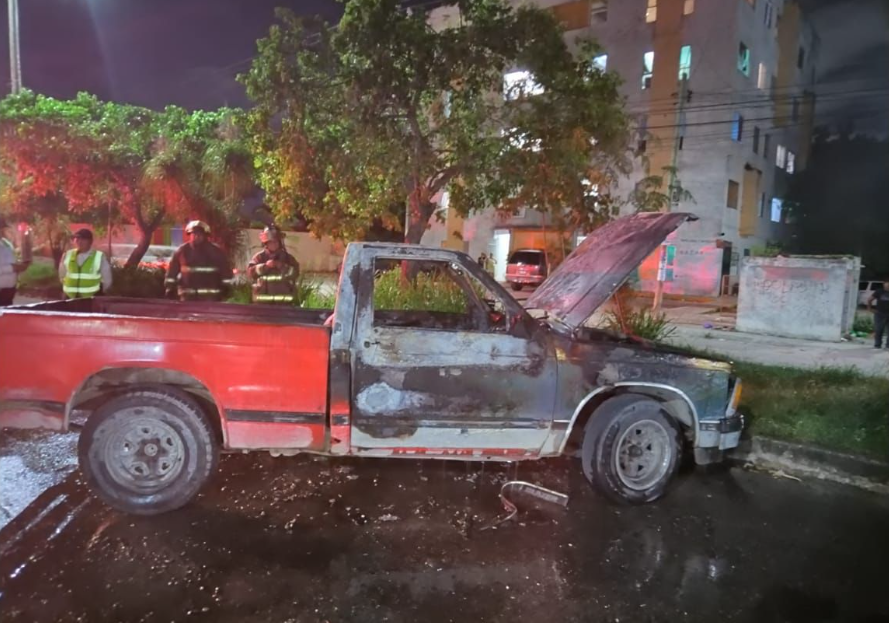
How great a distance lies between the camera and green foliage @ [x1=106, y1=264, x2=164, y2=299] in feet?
41.5

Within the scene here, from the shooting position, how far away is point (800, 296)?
1266 centimetres

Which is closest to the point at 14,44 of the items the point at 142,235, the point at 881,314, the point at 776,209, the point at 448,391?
the point at 142,235

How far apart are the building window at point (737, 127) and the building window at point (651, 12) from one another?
5421 millimetres

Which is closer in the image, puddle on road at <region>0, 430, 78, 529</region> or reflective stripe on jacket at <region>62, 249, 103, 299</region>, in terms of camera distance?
puddle on road at <region>0, 430, 78, 529</region>

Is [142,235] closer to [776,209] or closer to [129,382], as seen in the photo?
[129,382]

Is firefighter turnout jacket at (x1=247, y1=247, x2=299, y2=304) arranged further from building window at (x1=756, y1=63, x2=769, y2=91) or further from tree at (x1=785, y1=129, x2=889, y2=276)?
tree at (x1=785, y1=129, x2=889, y2=276)

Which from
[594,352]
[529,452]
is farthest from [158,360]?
[594,352]

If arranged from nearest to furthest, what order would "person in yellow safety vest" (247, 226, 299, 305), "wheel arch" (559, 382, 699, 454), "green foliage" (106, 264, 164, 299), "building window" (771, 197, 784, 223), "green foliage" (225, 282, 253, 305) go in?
"wheel arch" (559, 382, 699, 454)
"person in yellow safety vest" (247, 226, 299, 305)
"green foliage" (225, 282, 253, 305)
"green foliage" (106, 264, 164, 299)
"building window" (771, 197, 784, 223)

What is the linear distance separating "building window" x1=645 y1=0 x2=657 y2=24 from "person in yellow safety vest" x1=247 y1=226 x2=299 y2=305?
2441cm

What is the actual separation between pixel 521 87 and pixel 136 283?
29.2 feet

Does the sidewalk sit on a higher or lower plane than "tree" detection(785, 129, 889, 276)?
lower

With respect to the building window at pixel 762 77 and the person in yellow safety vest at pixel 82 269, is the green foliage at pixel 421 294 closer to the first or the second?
the person in yellow safety vest at pixel 82 269

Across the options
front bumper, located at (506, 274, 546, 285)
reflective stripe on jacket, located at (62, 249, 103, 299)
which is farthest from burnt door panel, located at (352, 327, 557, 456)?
front bumper, located at (506, 274, 546, 285)

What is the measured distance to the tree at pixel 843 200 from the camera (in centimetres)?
2948
